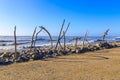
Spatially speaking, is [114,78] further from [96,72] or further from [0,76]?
[0,76]

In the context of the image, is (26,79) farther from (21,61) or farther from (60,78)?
(21,61)

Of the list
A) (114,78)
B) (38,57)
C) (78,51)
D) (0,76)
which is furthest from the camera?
(78,51)

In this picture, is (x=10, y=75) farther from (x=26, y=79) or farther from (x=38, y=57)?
(x=38, y=57)

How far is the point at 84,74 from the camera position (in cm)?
1081

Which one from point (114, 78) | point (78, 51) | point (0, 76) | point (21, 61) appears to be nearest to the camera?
point (114, 78)

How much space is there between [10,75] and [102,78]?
450 cm

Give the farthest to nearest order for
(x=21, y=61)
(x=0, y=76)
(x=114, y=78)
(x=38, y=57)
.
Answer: (x=38, y=57) → (x=21, y=61) → (x=0, y=76) → (x=114, y=78)

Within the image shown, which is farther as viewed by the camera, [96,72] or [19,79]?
[96,72]

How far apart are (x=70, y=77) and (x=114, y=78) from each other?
2.00 m

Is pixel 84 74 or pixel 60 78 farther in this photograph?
pixel 84 74

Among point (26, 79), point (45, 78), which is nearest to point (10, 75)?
point (26, 79)

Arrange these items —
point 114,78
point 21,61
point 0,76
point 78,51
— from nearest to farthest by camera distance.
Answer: point 114,78
point 0,76
point 21,61
point 78,51

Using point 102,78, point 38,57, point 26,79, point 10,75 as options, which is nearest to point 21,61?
point 38,57

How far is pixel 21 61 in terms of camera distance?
15.9 meters
